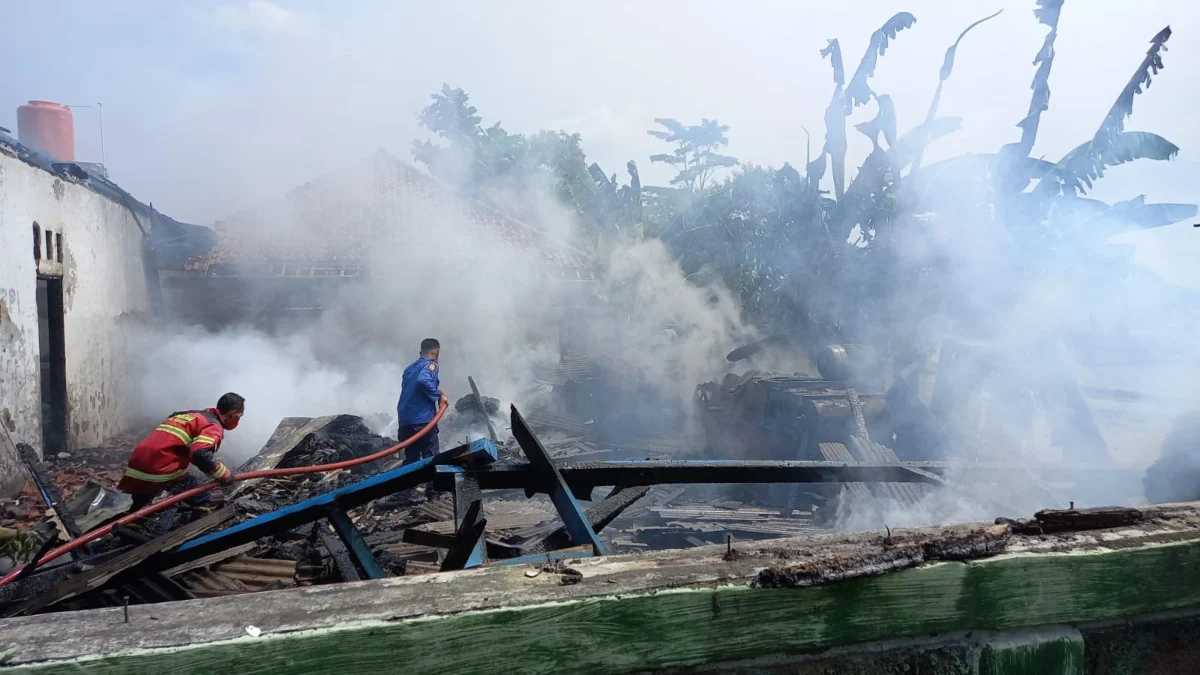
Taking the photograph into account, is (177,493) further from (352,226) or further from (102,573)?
(352,226)

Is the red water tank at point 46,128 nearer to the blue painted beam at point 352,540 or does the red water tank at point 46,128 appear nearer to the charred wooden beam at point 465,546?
the blue painted beam at point 352,540

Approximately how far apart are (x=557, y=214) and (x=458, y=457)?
20.6 m

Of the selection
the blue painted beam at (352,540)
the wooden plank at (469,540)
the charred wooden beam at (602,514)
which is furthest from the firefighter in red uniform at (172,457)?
the wooden plank at (469,540)

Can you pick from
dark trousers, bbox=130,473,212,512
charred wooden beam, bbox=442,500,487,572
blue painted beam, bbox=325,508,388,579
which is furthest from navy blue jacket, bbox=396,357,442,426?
charred wooden beam, bbox=442,500,487,572

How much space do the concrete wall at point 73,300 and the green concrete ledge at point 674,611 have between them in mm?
8561

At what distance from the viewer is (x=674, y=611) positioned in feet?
5.24

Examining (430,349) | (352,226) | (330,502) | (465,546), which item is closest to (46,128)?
(352,226)

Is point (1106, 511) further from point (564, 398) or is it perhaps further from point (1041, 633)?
point (564, 398)

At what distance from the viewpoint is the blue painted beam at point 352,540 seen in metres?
2.64

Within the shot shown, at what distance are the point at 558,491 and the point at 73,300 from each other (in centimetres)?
1092

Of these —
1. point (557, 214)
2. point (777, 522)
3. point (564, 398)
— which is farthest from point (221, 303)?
point (777, 522)

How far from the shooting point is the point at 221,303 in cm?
1510

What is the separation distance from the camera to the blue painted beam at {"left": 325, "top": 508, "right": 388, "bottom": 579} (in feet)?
8.66

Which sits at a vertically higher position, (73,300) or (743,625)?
(73,300)
